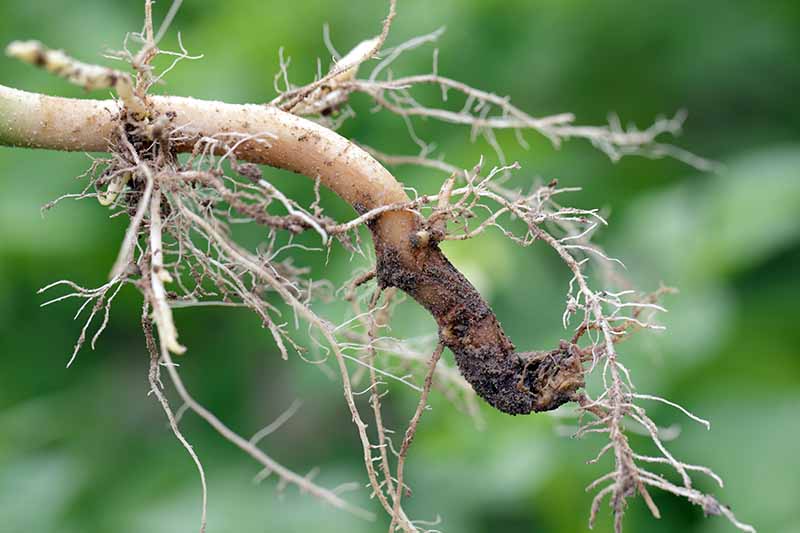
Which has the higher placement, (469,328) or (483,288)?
(483,288)

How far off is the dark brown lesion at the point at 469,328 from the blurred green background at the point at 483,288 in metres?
0.65

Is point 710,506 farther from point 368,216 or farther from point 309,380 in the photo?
point 309,380

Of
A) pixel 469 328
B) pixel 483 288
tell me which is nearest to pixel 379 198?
pixel 469 328

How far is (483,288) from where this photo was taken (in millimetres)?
1479

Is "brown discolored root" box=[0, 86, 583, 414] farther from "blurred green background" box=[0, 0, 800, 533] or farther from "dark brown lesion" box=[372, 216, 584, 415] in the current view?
Result: "blurred green background" box=[0, 0, 800, 533]

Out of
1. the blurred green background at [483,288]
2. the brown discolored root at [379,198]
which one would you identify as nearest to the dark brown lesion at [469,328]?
the brown discolored root at [379,198]

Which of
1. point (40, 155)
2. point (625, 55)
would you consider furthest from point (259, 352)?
point (625, 55)

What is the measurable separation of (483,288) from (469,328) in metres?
0.70

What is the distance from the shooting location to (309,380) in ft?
5.97

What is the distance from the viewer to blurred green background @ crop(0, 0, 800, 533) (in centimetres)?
158

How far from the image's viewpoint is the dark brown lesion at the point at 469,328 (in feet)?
2.54

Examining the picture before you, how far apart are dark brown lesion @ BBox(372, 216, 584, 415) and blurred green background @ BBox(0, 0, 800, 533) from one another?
0.65 meters

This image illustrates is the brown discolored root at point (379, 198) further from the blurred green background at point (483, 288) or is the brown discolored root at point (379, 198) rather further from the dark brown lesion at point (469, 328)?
the blurred green background at point (483, 288)

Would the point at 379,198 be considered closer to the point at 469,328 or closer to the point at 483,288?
the point at 469,328
